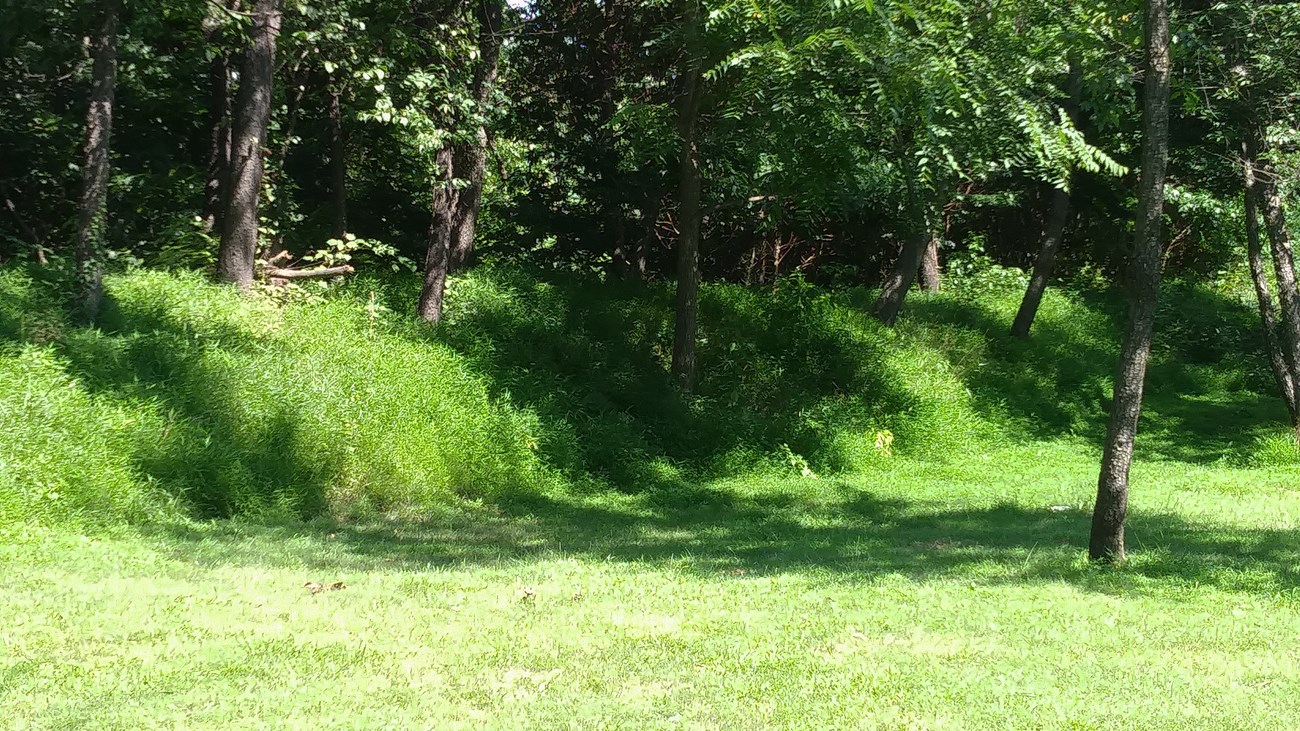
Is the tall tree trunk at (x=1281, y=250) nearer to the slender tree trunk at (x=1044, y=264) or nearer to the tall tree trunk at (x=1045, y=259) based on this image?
the tall tree trunk at (x=1045, y=259)

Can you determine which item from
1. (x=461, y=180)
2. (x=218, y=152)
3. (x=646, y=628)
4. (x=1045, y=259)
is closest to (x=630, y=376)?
(x=461, y=180)

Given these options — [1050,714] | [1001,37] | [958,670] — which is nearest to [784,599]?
[958,670]

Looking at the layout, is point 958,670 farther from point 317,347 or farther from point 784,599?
point 317,347

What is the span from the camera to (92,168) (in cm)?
1106

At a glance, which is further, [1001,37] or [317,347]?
[317,347]

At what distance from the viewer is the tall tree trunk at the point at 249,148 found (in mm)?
13219

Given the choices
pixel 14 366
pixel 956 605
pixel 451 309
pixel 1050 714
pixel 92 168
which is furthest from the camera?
pixel 451 309

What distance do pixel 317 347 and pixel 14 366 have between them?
3.42 metres

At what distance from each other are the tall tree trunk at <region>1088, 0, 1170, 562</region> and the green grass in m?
0.71

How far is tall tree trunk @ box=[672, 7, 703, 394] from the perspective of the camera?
557 inches

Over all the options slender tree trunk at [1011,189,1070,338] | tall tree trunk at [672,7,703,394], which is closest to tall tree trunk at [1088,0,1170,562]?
tall tree trunk at [672,7,703,394]

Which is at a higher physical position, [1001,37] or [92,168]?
[1001,37]

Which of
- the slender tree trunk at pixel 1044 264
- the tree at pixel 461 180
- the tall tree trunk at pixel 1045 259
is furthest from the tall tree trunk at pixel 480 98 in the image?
the slender tree trunk at pixel 1044 264

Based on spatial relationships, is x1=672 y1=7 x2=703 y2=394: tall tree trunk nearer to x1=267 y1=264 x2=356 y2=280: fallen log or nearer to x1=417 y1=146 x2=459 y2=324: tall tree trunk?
x1=417 y1=146 x2=459 y2=324: tall tree trunk
